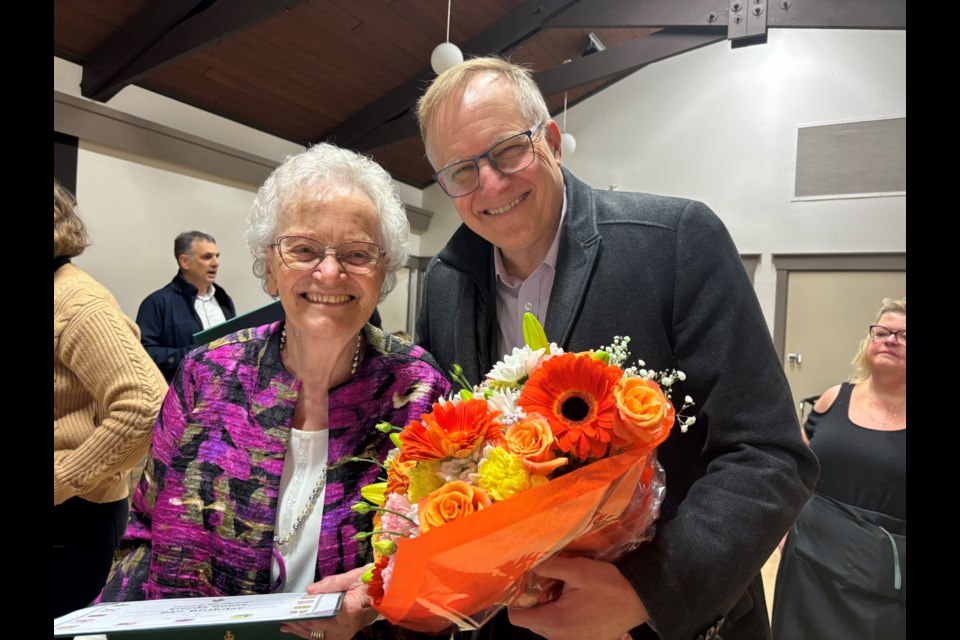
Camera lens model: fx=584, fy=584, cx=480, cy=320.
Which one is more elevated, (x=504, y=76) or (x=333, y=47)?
(x=333, y=47)

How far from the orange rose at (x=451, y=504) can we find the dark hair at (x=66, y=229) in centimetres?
171

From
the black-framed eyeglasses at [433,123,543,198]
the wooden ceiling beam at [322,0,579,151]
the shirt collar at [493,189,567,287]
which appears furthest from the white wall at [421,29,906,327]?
the black-framed eyeglasses at [433,123,543,198]

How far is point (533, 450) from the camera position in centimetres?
71

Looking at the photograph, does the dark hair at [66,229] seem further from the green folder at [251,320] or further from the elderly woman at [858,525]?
the elderly woman at [858,525]

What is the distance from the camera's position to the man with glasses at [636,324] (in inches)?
34.2

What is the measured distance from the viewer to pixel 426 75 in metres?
6.89

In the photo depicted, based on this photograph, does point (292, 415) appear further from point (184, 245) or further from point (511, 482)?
point (184, 245)

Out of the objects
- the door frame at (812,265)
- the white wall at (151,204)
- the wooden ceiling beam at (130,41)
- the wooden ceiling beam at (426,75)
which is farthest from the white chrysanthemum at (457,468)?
→ the door frame at (812,265)

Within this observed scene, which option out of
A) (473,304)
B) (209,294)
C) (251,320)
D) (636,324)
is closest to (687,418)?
(636,324)

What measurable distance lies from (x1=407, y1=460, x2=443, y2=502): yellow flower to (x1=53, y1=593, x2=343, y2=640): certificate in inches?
10.7

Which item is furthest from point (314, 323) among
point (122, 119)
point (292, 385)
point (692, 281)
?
point (122, 119)

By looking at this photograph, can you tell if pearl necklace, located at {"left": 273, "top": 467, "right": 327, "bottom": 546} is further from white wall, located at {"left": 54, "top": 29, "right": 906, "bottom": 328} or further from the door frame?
the door frame

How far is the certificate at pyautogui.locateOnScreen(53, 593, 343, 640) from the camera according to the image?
84cm

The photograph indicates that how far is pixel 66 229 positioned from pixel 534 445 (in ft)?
6.05
